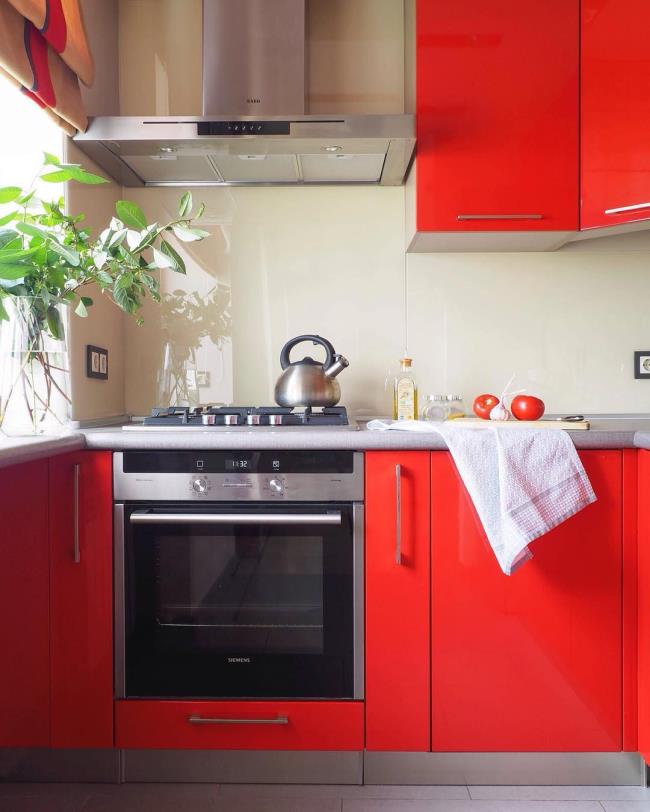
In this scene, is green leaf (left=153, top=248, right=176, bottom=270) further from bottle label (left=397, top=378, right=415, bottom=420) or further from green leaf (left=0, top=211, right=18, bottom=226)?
bottle label (left=397, top=378, right=415, bottom=420)

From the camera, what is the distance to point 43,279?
1493 millimetres

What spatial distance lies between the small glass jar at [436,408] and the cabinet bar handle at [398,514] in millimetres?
543

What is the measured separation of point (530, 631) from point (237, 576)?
0.72 meters

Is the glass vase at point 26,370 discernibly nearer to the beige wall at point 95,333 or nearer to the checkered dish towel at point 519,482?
the beige wall at point 95,333

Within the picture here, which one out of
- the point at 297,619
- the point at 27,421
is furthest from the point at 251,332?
the point at 297,619

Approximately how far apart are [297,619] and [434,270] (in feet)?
4.03

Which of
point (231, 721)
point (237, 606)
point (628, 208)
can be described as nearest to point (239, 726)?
point (231, 721)

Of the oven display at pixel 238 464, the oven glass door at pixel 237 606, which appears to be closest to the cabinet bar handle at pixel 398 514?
the oven glass door at pixel 237 606

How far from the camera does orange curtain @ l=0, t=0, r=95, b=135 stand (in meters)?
1.47

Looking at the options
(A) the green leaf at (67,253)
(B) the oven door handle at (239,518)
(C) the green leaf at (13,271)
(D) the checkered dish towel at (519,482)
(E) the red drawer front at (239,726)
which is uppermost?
(A) the green leaf at (67,253)

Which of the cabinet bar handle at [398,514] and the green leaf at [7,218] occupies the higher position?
the green leaf at [7,218]

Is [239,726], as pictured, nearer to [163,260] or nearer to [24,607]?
[24,607]

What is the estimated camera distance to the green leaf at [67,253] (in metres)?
1.46

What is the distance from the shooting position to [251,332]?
2.18m
